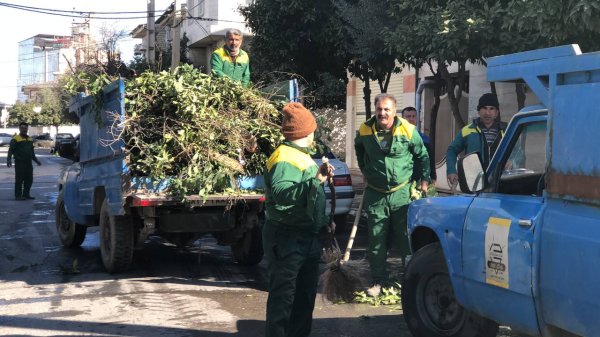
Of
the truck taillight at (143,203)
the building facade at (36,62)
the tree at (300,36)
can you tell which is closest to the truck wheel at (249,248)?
the truck taillight at (143,203)

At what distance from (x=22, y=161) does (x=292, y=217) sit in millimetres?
14780

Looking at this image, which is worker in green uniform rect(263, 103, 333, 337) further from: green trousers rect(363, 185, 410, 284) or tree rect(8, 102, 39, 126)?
tree rect(8, 102, 39, 126)

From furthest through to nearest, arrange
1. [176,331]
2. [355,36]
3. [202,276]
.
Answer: [355,36]
[202,276]
[176,331]

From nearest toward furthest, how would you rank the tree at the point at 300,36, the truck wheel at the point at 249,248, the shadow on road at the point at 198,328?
the shadow on road at the point at 198,328
the truck wheel at the point at 249,248
the tree at the point at 300,36

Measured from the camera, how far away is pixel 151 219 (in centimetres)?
769

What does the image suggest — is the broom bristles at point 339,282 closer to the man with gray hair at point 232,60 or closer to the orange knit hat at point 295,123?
the orange knit hat at point 295,123

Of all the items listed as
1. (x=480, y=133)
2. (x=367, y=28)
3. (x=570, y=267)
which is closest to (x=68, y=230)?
(x=367, y=28)

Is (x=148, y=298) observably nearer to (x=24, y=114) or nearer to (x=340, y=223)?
(x=340, y=223)

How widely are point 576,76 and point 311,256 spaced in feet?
6.66

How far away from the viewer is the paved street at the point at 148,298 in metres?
6.03

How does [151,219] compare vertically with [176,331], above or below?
→ above

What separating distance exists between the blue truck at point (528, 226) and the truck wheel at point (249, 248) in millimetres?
3504

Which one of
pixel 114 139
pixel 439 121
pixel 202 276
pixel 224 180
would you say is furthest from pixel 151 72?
pixel 439 121

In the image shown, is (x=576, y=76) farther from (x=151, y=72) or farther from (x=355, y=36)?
(x=355, y=36)
